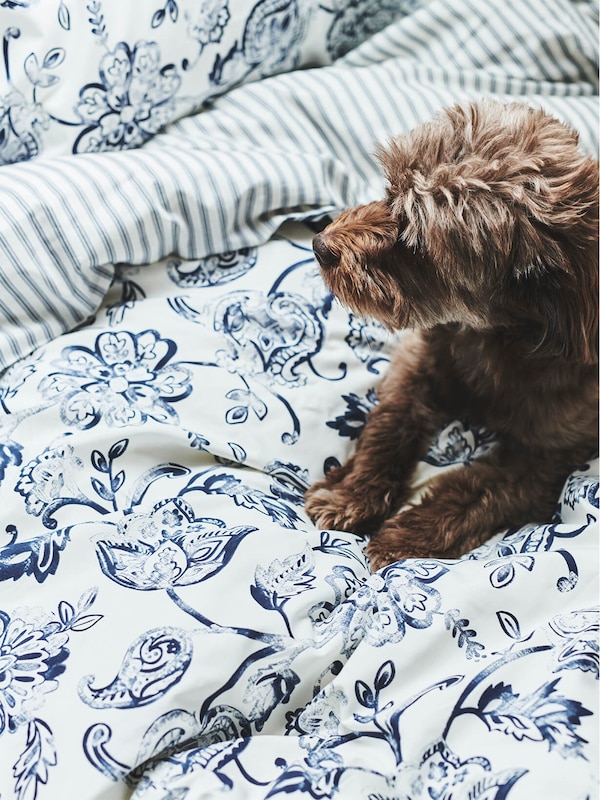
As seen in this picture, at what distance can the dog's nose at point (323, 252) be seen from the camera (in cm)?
133

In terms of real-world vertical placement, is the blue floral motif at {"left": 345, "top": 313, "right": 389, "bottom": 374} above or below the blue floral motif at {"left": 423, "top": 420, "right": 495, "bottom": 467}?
above

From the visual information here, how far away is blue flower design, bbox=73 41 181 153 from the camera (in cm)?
154

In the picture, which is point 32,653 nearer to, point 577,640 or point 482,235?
point 577,640

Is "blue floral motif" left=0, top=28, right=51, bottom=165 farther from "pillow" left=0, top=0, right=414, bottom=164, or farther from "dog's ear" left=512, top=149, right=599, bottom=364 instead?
"dog's ear" left=512, top=149, right=599, bottom=364

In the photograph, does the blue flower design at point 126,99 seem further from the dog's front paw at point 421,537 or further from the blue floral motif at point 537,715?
the blue floral motif at point 537,715

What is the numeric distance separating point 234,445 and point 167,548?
27 centimetres

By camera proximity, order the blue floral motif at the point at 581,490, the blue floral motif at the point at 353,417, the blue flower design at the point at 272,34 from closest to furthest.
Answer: the blue floral motif at the point at 581,490 < the blue floral motif at the point at 353,417 < the blue flower design at the point at 272,34

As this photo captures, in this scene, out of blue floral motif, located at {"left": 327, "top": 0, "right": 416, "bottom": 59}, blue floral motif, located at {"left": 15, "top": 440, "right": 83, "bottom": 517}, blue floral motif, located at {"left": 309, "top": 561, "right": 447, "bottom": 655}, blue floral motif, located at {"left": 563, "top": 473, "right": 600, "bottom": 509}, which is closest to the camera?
blue floral motif, located at {"left": 309, "top": 561, "right": 447, "bottom": 655}

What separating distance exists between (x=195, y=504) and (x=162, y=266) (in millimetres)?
576

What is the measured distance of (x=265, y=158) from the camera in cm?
163

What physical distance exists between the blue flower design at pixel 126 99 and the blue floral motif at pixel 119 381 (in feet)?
1.46

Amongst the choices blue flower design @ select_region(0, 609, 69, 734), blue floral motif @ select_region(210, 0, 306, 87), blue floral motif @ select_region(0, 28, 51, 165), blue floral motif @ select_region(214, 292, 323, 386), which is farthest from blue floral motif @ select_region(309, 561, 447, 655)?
blue floral motif @ select_region(210, 0, 306, 87)

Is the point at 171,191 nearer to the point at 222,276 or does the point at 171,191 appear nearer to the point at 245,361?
the point at 222,276

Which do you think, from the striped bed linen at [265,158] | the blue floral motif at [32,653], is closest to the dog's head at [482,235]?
the striped bed linen at [265,158]
